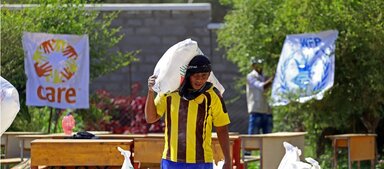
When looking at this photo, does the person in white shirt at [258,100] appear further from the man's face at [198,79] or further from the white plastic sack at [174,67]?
the man's face at [198,79]

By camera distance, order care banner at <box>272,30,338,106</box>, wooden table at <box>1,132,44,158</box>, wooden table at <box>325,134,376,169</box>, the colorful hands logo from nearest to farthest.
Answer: wooden table at <box>1,132,44,158</box>, wooden table at <box>325,134,376,169</box>, care banner at <box>272,30,338,106</box>, the colorful hands logo

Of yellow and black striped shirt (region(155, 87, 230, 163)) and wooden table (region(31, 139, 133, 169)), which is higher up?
yellow and black striped shirt (region(155, 87, 230, 163))

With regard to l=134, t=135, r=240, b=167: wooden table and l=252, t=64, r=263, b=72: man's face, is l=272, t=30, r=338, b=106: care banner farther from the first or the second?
l=134, t=135, r=240, b=167: wooden table

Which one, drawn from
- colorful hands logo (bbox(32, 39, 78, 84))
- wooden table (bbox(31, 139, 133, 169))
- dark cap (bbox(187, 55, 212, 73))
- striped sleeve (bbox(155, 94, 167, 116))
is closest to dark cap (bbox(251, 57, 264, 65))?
colorful hands logo (bbox(32, 39, 78, 84))

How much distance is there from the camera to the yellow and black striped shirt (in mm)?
8320

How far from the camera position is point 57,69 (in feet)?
52.8

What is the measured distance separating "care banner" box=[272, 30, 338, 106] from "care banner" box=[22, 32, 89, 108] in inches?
110

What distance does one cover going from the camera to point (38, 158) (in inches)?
394

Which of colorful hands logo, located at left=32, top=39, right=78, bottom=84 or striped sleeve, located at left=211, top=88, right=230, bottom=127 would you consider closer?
striped sleeve, located at left=211, top=88, right=230, bottom=127

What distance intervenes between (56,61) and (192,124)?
315 inches

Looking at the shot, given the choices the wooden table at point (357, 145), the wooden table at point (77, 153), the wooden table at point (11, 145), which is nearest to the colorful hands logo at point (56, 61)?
the wooden table at point (11, 145)

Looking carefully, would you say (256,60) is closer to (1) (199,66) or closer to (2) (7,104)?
(1) (199,66)

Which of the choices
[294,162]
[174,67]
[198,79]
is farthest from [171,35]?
[294,162]

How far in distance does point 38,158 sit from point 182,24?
450 inches
